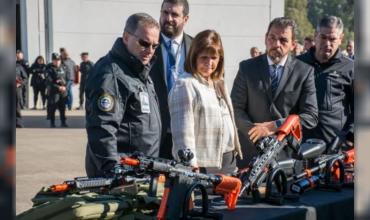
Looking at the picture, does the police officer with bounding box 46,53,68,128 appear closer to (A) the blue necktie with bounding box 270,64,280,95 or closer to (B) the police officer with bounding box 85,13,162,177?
(A) the blue necktie with bounding box 270,64,280,95

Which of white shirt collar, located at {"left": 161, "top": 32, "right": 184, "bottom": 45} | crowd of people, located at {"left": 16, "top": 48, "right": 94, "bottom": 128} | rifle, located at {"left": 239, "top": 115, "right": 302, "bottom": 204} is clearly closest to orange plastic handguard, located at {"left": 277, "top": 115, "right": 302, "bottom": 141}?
rifle, located at {"left": 239, "top": 115, "right": 302, "bottom": 204}

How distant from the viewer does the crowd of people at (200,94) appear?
2.39m

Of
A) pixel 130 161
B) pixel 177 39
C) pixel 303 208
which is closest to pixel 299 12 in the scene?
pixel 177 39

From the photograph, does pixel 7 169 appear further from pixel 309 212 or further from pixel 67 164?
pixel 67 164

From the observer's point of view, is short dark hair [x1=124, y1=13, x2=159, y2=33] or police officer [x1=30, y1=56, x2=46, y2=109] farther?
A: police officer [x1=30, y1=56, x2=46, y2=109]

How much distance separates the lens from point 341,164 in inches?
104

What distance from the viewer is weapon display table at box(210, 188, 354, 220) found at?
1.98 meters

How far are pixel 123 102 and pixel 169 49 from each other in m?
1.02

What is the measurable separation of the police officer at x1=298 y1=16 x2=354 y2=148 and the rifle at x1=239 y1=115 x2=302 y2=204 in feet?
3.63

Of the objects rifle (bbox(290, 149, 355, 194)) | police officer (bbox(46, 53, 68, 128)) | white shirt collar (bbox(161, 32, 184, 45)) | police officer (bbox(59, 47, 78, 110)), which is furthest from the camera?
police officer (bbox(59, 47, 78, 110))

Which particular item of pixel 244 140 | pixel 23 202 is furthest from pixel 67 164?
pixel 244 140

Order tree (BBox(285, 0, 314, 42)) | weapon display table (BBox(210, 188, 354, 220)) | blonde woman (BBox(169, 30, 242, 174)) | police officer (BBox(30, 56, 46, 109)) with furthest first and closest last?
tree (BBox(285, 0, 314, 42)), police officer (BBox(30, 56, 46, 109)), blonde woman (BBox(169, 30, 242, 174)), weapon display table (BBox(210, 188, 354, 220))

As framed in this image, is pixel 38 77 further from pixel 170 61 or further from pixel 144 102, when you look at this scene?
pixel 144 102

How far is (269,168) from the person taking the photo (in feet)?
7.56
